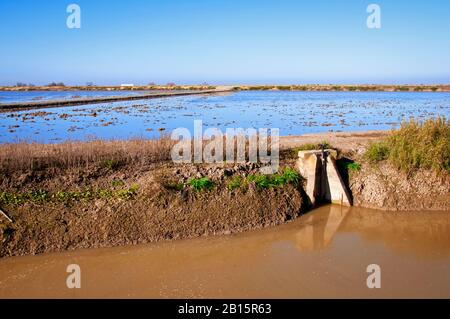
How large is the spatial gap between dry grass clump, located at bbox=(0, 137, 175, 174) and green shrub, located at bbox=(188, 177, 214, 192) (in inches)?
56.2

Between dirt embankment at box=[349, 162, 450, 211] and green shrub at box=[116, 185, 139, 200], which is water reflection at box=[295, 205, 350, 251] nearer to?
dirt embankment at box=[349, 162, 450, 211]

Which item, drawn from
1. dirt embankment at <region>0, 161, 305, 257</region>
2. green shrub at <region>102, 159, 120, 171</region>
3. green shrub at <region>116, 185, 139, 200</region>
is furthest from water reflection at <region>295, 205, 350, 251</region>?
green shrub at <region>102, 159, 120, 171</region>

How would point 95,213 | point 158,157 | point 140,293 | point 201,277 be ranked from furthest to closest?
point 158,157 < point 95,213 < point 201,277 < point 140,293

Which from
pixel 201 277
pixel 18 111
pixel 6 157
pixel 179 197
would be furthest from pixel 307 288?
pixel 18 111

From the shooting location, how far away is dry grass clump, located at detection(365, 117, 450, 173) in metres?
9.77

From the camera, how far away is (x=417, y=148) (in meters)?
9.90

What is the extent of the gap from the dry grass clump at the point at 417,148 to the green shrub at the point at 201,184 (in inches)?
178

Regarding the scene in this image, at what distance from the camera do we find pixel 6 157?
27.2 ft

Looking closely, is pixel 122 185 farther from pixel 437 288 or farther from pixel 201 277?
pixel 437 288

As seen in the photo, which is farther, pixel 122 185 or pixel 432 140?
pixel 432 140

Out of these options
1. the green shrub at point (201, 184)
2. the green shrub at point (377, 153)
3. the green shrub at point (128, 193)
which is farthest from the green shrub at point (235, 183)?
the green shrub at point (377, 153)

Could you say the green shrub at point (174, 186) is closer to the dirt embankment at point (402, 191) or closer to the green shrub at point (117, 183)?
the green shrub at point (117, 183)

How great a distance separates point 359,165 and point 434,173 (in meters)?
1.76

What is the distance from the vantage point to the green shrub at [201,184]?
8.48m
